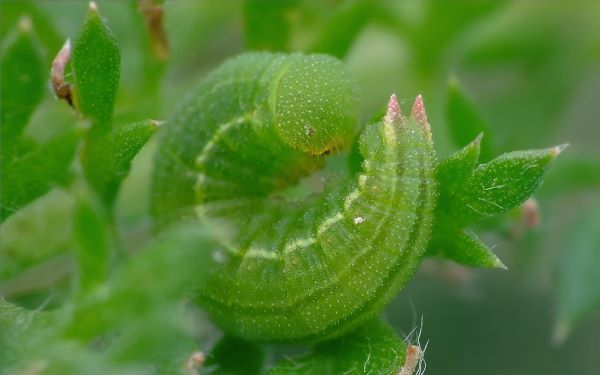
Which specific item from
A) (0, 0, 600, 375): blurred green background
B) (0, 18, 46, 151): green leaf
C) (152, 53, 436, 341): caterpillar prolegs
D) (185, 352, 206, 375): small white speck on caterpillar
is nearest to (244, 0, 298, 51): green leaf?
(0, 0, 600, 375): blurred green background

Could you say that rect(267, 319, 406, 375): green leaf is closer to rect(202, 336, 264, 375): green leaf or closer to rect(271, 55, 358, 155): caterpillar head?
rect(202, 336, 264, 375): green leaf

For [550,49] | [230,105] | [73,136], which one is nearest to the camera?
[73,136]

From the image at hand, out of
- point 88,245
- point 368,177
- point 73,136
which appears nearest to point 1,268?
point 73,136

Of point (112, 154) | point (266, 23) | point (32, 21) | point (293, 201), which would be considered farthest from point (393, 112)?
point (32, 21)

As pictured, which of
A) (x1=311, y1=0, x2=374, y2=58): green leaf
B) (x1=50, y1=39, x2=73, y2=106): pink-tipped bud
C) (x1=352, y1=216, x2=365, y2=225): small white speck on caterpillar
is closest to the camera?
(x1=352, y1=216, x2=365, y2=225): small white speck on caterpillar

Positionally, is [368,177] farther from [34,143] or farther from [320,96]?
[34,143]
